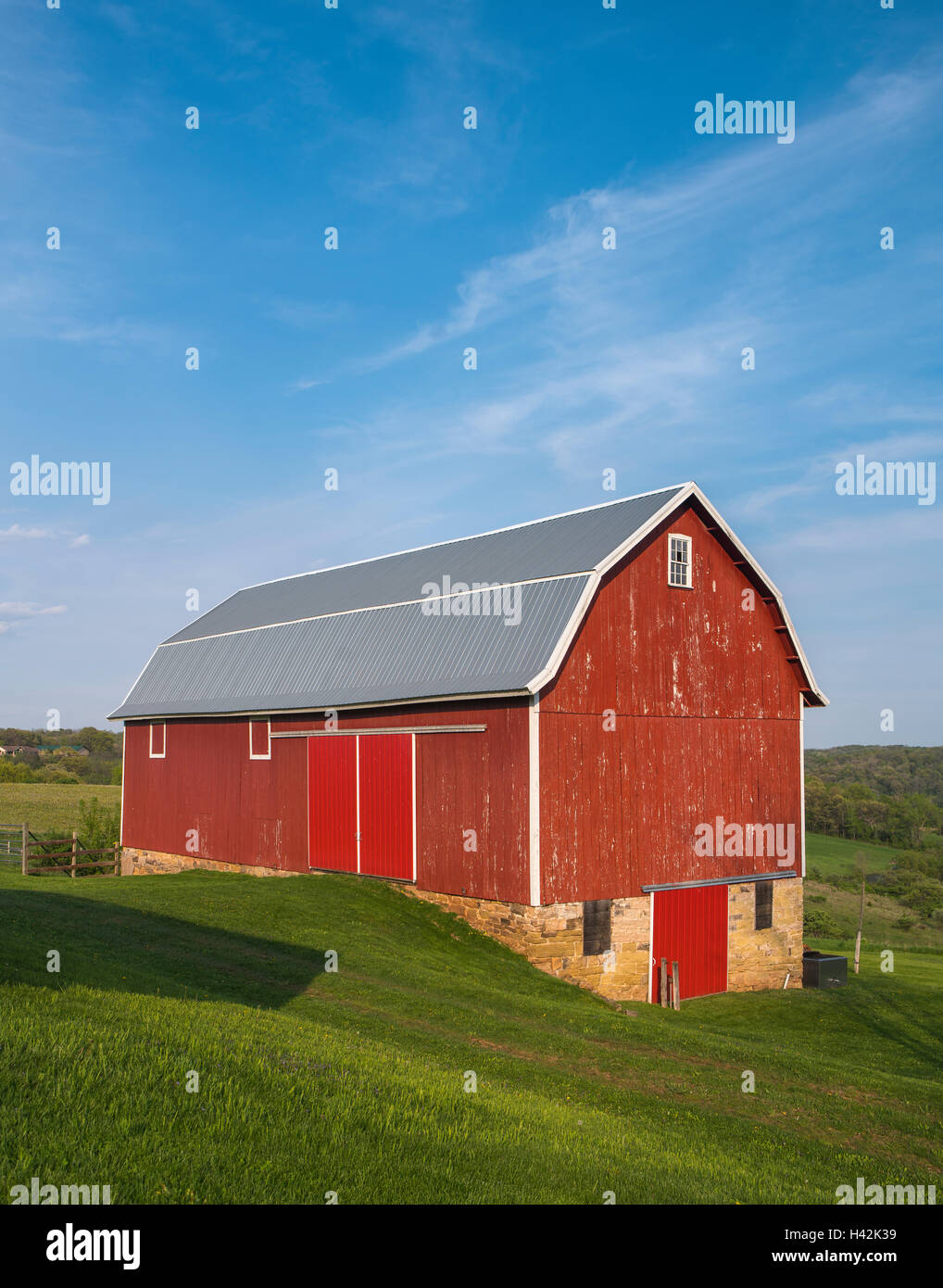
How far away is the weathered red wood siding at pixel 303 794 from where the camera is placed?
70.1 feet

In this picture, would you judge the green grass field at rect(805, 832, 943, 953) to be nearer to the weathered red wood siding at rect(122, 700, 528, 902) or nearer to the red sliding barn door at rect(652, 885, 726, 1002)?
the red sliding barn door at rect(652, 885, 726, 1002)

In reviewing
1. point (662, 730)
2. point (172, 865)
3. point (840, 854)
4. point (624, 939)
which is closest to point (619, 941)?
point (624, 939)

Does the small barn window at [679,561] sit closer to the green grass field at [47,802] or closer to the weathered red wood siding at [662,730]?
the weathered red wood siding at [662,730]

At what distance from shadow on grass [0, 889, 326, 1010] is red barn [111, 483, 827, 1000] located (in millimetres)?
5360

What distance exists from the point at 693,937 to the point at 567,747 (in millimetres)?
5877

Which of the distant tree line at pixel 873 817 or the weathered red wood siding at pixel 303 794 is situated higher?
the weathered red wood siding at pixel 303 794

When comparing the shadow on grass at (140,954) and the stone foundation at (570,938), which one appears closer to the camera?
the shadow on grass at (140,954)

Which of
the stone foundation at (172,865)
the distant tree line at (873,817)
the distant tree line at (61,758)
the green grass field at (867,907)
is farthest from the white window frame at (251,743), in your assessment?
the distant tree line at (873,817)

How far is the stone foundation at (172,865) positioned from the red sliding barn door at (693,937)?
9807 mm

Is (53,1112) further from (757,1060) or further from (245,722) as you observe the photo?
(245,722)

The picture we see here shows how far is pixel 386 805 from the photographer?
24484mm

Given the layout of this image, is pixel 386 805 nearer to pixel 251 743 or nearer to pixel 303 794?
pixel 303 794
